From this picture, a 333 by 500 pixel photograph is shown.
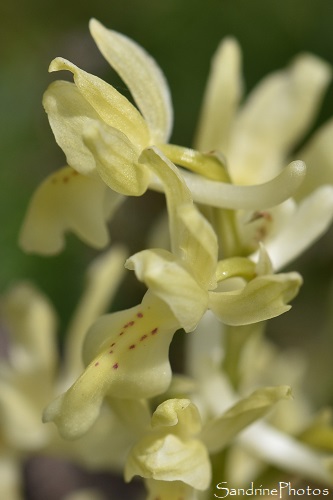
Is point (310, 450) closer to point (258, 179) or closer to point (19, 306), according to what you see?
point (258, 179)

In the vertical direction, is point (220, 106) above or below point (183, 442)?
above

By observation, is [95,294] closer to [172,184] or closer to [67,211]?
[67,211]

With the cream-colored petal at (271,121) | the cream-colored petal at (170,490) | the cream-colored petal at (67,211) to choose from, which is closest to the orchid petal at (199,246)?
the cream-colored petal at (67,211)

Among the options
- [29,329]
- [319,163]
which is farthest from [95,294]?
[319,163]

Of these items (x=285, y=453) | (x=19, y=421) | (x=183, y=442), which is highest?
(x=183, y=442)

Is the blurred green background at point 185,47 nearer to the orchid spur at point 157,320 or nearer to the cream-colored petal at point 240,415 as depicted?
the cream-colored petal at point 240,415

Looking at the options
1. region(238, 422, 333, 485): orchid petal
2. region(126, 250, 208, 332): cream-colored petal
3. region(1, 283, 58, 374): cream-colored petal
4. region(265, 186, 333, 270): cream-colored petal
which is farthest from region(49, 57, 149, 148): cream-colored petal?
region(1, 283, 58, 374): cream-colored petal

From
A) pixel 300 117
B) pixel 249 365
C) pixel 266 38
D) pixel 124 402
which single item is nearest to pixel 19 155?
pixel 266 38
